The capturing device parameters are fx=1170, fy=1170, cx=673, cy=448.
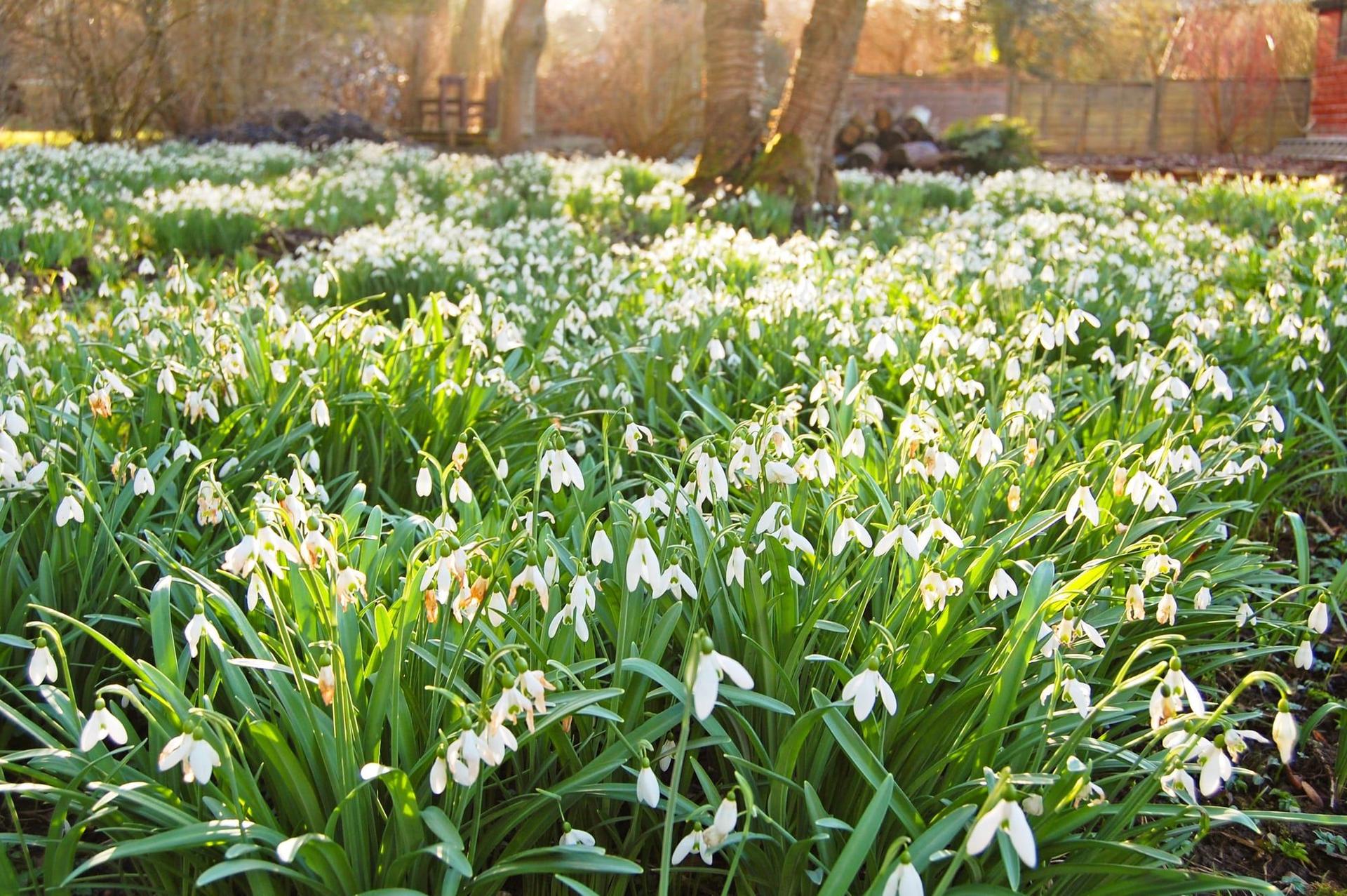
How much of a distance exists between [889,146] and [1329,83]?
33.0 ft

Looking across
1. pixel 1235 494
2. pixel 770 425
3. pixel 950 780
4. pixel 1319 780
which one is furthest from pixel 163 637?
pixel 1235 494

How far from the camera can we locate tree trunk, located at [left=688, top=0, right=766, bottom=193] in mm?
10609

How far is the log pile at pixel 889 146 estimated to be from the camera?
1661 cm

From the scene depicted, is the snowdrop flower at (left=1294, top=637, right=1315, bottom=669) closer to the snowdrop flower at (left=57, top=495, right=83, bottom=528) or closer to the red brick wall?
the snowdrop flower at (left=57, top=495, right=83, bottom=528)

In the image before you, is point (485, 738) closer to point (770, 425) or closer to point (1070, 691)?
point (1070, 691)

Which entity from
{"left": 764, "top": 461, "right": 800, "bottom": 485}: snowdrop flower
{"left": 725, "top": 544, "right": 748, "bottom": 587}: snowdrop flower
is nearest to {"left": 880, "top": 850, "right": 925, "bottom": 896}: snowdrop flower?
{"left": 725, "top": 544, "right": 748, "bottom": 587}: snowdrop flower

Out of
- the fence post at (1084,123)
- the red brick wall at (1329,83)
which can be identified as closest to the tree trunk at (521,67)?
the fence post at (1084,123)

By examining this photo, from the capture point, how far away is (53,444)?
258 cm

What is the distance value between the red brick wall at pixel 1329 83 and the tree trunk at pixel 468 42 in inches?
674

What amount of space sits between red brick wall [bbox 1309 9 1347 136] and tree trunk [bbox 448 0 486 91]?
17115 mm

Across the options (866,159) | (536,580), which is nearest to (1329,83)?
(866,159)

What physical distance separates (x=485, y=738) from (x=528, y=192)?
10126 millimetres

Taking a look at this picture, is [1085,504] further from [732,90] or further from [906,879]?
[732,90]

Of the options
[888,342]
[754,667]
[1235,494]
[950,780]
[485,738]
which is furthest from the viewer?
[1235,494]
